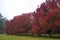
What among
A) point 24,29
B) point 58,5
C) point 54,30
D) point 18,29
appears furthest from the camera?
point 58,5

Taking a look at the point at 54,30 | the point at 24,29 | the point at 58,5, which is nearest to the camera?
the point at 24,29

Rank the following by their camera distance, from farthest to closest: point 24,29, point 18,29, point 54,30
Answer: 1. point 54,30
2. point 18,29
3. point 24,29

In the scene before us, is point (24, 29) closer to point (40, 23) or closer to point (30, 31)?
point (30, 31)

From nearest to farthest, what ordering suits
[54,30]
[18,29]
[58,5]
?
1. [18,29]
2. [54,30]
3. [58,5]

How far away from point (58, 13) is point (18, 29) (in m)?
2.68

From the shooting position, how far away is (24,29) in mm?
9664

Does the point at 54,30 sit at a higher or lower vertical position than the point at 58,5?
lower

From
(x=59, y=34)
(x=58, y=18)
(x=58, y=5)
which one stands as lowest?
(x=59, y=34)

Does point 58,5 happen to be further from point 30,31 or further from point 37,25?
point 30,31

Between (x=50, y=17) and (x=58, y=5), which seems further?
(x=58, y=5)

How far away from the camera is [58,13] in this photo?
11.6 meters

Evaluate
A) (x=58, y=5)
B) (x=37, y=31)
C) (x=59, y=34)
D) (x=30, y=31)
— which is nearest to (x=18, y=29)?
(x=30, y=31)

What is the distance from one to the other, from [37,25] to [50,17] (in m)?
0.87

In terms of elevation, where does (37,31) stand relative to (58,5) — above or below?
below
